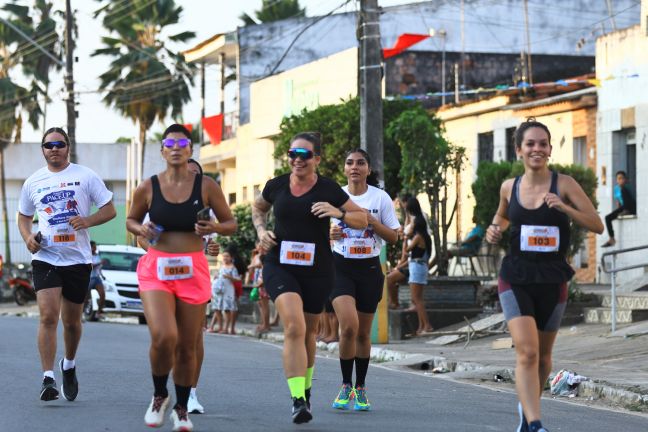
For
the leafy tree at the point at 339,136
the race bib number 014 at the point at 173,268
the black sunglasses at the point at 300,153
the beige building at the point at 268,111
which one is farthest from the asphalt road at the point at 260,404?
the beige building at the point at 268,111

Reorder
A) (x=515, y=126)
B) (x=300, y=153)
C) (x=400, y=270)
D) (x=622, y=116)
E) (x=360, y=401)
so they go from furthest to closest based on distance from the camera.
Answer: (x=515, y=126) < (x=622, y=116) < (x=400, y=270) < (x=360, y=401) < (x=300, y=153)

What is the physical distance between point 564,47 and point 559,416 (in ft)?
115

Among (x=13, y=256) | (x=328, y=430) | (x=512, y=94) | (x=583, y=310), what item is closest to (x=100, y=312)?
(x=512, y=94)

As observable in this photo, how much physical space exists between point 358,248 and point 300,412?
7.08 ft

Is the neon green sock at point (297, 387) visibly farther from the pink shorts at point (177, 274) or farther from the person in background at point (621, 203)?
the person in background at point (621, 203)

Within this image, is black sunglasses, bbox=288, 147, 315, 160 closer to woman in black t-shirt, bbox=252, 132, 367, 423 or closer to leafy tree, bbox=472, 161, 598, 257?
woman in black t-shirt, bbox=252, 132, 367, 423

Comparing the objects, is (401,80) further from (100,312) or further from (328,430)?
(328,430)

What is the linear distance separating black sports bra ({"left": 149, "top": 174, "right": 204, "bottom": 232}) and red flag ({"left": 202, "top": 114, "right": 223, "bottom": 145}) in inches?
1647

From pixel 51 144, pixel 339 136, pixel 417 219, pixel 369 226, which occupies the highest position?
pixel 339 136

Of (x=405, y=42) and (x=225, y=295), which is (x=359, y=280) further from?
(x=405, y=42)

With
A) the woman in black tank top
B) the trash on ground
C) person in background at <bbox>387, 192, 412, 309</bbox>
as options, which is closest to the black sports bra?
the woman in black tank top

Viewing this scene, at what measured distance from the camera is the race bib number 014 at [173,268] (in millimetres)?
9102

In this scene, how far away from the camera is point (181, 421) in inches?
357

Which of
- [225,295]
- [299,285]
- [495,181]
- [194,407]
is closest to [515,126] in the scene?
[495,181]
